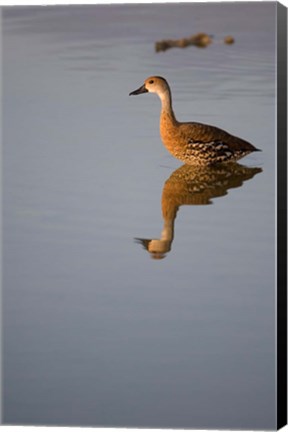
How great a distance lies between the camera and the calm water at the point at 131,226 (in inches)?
235

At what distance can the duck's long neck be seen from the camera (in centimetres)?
641

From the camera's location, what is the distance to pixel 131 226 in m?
6.23

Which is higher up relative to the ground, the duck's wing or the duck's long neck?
the duck's long neck

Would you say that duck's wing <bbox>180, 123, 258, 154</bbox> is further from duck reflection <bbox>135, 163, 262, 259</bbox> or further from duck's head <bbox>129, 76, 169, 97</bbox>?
duck's head <bbox>129, 76, 169, 97</bbox>

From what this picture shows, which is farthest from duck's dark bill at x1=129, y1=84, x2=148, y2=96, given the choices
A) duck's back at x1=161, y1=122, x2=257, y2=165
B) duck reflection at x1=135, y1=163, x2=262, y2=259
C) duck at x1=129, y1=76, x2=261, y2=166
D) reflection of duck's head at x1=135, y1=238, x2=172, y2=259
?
reflection of duck's head at x1=135, y1=238, x2=172, y2=259

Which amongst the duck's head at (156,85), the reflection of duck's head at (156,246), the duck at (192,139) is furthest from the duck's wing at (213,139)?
the reflection of duck's head at (156,246)

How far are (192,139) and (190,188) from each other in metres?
0.27

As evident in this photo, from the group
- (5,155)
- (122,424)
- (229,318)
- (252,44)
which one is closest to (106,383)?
(122,424)

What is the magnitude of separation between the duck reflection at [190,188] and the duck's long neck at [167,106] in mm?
223

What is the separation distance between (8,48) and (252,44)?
1.05m

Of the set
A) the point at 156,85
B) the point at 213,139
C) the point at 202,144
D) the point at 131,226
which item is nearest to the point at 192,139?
the point at 202,144

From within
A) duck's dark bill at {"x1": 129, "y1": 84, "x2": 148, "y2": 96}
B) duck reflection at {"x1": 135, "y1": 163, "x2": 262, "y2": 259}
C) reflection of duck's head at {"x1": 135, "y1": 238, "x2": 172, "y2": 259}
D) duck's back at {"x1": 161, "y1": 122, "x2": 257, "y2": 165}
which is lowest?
reflection of duck's head at {"x1": 135, "y1": 238, "x2": 172, "y2": 259}

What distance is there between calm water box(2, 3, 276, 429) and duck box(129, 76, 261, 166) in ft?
0.14

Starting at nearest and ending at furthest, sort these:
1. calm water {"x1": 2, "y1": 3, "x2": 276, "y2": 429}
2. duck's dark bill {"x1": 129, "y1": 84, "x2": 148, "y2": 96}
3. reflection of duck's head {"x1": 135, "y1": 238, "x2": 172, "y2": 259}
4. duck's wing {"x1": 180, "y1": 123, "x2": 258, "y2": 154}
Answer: calm water {"x1": 2, "y1": 3, "x2": 276, "y2": 429}, reflection of duck's head {"x1": 135, "y1": 238, "x2": 172, "y2": 259}, duck's wing {"x1": 180, "y1": 123, "x2": 258, "y2": 154}, duck's dark bill {"x1": 129, "y1": 84, "x2": 148, "y2": 96}
